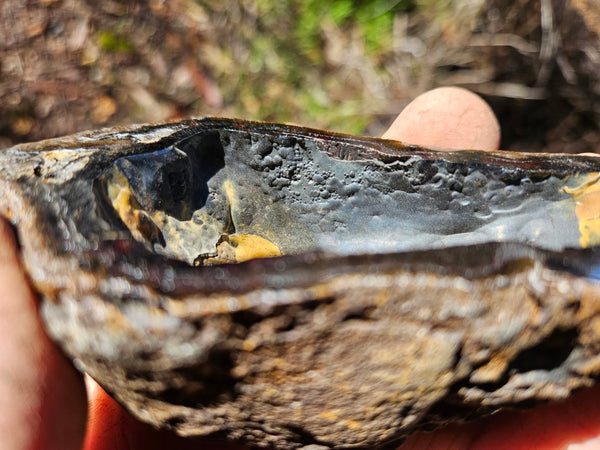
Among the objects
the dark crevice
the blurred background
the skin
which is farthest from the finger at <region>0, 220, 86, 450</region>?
the blurred background

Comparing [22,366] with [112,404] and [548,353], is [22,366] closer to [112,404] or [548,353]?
[112,404]

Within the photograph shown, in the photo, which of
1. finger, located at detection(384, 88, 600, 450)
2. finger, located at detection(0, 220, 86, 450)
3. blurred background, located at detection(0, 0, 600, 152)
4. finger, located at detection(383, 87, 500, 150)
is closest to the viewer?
finger, located at detection(0, 220, 86, 450)

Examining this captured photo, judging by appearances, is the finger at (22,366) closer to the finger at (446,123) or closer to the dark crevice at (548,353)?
the dark crevice at (548,353)

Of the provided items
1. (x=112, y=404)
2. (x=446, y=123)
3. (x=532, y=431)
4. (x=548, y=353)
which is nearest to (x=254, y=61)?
(x=446, y=123)

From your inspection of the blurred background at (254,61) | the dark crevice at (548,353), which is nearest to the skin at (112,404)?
→ the dark crevice at (548,353)

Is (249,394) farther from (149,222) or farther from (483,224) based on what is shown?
(483,224)

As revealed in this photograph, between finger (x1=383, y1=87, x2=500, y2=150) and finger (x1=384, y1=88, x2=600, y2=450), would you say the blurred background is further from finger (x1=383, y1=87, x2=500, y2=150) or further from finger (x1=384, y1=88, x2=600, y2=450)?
finger (x1=384, y1=88, x2=600, y2=450)

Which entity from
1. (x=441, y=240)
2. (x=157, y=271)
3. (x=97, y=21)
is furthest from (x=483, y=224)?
(x=97, y=21)
